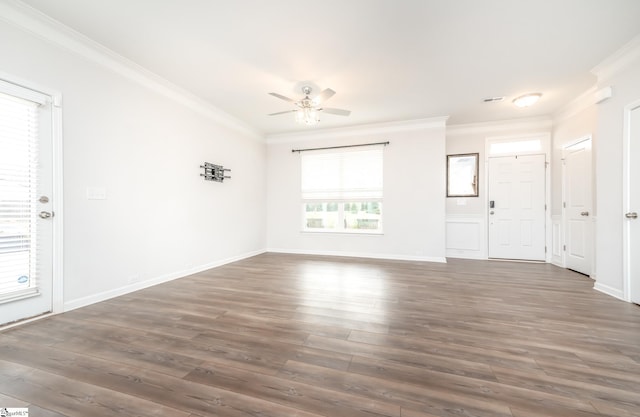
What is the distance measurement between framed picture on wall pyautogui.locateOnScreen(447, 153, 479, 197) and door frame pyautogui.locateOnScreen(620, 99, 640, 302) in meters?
2.56

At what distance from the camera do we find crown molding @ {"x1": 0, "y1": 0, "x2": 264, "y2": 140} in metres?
2.33

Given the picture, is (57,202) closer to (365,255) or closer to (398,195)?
(365,255)

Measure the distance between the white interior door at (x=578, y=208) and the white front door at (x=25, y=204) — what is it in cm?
722

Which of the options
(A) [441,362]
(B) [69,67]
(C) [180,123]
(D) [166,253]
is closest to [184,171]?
(C) [180,123]

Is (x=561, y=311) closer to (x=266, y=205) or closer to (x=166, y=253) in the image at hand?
(x=166, y=253)

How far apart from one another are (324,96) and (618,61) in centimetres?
357

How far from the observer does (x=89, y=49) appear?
286cm

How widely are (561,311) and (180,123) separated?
216 inches

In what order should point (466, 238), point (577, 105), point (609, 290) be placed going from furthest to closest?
1. point (466, 238)
2. point (577, 105)
3. point (609, 290)

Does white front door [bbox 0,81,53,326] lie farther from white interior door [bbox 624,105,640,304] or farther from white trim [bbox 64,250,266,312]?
white interior door [bbox 624,105,640,304]

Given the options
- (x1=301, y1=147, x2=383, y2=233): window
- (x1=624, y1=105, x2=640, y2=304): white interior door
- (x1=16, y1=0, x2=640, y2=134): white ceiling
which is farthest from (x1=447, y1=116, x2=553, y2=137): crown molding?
(x1=624, y1=105, x2=640, y2=304): white interior door

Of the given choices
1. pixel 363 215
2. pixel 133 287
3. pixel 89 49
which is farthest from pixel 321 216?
pixel 89 49

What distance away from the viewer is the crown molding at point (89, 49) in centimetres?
233

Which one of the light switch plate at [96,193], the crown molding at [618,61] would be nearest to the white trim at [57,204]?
the light switch plate at [96,193]
